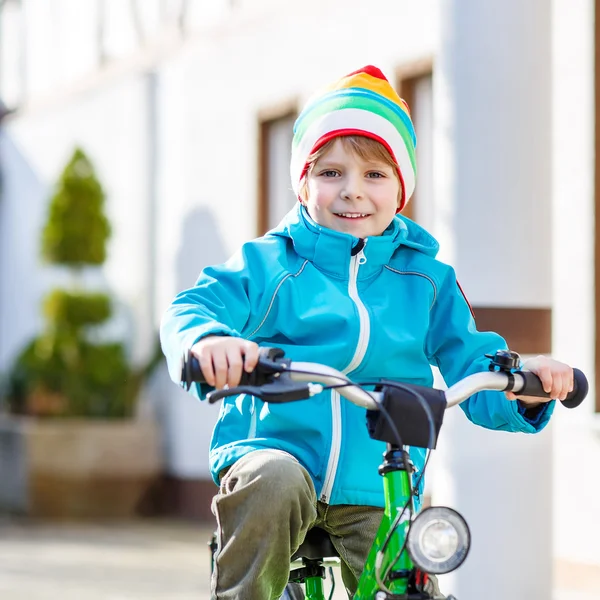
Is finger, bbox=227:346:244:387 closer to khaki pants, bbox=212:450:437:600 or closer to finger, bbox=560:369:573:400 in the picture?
khaki pants, bbox=212:450:437:600

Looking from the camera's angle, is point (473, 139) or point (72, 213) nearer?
point (473, 139)

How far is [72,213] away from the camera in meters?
11.8

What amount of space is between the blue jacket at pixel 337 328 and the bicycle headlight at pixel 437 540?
538 millimetres

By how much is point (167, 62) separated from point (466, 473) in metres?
7.19

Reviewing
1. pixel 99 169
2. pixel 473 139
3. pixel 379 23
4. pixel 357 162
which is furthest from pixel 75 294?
pixel 357 162

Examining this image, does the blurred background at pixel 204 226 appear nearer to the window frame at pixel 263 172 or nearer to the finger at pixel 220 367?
the window frame at pixel 263 172

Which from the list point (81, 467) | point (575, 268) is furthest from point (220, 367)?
point (81, 467)

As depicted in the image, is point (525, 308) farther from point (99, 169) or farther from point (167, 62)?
point (99, 169)

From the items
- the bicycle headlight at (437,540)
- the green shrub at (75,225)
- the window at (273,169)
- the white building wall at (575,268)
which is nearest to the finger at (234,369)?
the bicycle headlight at (437,540)

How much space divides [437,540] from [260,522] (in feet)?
1.34

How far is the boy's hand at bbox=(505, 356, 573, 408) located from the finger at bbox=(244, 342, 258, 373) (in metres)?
0.55

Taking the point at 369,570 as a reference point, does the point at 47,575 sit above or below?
below

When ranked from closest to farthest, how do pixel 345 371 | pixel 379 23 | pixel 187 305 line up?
pixel 187 305
pixel 345 371
pixel 379 23

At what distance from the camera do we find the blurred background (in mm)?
5168
